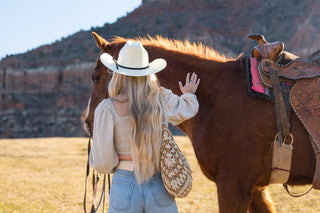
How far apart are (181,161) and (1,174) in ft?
39.9

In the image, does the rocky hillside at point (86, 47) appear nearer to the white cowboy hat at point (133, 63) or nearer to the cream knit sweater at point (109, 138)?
the white cowboy hat at point (133, 63)

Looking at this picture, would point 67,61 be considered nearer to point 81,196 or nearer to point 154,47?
point 81,196

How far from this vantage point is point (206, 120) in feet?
11.2

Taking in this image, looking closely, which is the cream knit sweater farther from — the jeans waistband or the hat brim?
the hat brim

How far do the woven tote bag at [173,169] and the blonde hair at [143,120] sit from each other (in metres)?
0.05

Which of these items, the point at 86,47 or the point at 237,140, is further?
the point at 86,47

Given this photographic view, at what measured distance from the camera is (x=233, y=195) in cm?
312

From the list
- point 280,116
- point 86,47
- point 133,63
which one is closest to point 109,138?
point 133,63

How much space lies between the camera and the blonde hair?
248 cm

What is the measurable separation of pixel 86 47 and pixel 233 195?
244 feet

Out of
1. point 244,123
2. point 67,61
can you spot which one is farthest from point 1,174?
point 67,61

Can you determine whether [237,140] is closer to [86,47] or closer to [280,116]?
[280,116]

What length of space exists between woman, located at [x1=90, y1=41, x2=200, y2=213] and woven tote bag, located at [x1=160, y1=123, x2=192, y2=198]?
0.18ft

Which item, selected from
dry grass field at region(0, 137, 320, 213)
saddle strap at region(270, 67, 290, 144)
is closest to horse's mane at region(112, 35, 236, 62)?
saddle strap at region(270, 67, 290, 144)
